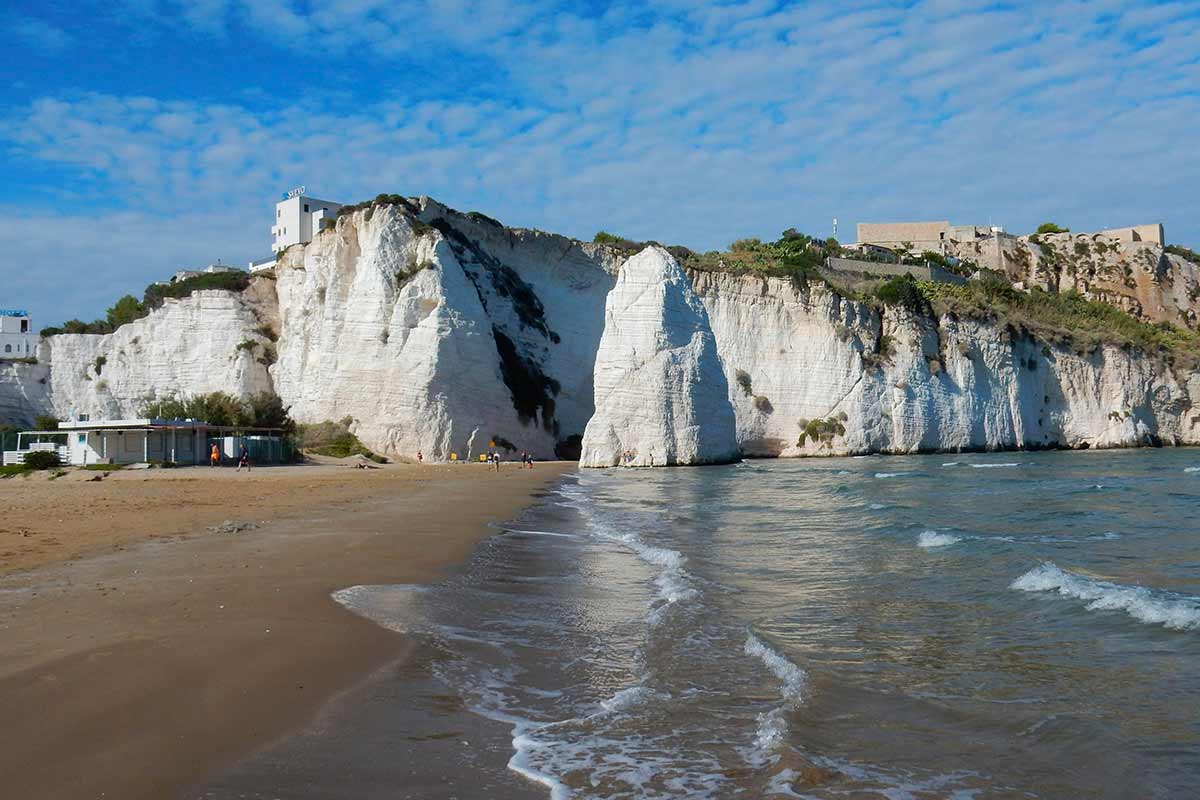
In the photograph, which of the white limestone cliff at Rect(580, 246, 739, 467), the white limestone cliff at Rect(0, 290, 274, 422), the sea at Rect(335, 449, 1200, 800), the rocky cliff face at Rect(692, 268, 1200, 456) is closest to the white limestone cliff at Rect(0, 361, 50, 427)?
the white limestone cliff at Rect(0, 290, 274, 422)

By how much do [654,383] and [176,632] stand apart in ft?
92.8

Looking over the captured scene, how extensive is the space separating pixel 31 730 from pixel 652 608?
4.86m

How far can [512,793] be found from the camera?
3.81 m

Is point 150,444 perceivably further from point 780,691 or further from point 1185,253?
point 1185,253

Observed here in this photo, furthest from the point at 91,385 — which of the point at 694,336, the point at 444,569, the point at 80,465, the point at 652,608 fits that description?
the point at 652,608

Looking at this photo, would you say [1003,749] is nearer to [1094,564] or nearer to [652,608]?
[652,608]

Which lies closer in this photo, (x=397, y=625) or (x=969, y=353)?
(x=397, y=625)

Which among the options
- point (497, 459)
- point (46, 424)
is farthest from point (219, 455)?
point (46, 424)

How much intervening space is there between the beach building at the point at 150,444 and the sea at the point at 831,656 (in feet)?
72.1

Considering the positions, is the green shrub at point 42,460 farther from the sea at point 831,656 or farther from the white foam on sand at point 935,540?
the white foam on sand at point 935,540

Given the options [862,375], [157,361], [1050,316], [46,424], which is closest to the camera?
[46,424]

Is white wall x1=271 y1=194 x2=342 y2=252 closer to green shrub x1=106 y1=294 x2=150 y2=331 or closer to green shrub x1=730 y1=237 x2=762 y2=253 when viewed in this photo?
green shrub x1=106 y1=294 x2=150 y2=331

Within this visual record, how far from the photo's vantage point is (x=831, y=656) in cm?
623

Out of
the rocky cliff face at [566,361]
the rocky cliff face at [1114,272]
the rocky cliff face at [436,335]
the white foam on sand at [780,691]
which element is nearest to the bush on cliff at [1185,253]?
the rocky cliff face at [1114,272]
